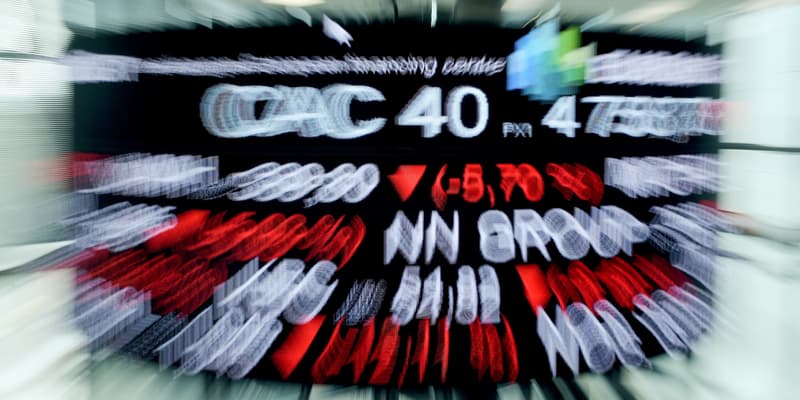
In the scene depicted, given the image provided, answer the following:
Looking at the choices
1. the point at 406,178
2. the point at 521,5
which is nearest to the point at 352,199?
the point at 406,178

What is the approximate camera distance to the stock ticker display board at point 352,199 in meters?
2.76

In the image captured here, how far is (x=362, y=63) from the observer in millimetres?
2740

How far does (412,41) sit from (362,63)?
0.27 meters

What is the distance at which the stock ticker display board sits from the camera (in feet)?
9.06

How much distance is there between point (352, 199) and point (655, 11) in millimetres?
2379

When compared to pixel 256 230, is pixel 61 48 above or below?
above

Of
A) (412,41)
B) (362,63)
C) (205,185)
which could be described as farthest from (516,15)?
(205,185)

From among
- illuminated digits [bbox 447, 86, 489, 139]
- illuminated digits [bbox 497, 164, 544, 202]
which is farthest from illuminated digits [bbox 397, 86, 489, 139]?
illuminated digits [bbox 497, 164, 544, 202]

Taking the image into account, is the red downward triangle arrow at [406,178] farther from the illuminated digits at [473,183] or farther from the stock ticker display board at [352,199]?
the illuminated digits at [473,183]

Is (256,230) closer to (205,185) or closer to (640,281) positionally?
(205,185)

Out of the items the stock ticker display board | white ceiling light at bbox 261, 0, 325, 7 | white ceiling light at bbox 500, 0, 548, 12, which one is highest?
white ceiling light at bbox 500, 0, 548, 12

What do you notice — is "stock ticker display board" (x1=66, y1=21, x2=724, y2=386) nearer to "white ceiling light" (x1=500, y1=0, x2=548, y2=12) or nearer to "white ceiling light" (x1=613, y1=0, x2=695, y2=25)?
"white ceiling light" (x1=500, y1=0, x2=548, y2=12)

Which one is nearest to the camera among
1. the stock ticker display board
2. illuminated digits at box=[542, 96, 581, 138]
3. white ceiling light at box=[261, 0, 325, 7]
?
the stock ticker display board

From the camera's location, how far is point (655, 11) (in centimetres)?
354
